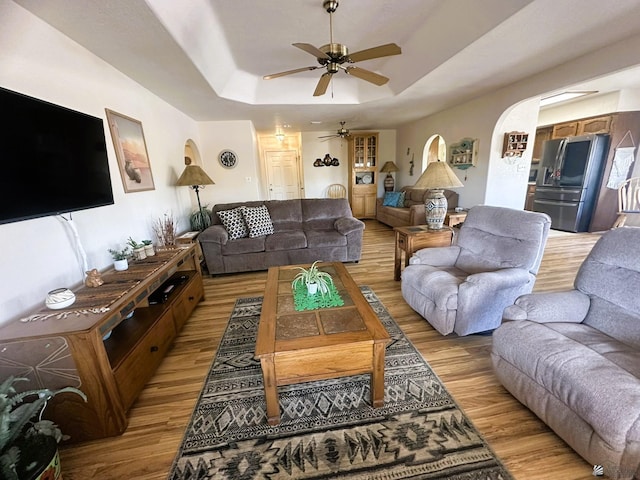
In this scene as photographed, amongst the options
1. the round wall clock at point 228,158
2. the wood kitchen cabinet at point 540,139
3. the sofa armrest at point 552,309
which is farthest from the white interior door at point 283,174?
the sofa armrest at point 552,309

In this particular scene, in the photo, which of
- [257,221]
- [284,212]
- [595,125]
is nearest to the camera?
[257,221]

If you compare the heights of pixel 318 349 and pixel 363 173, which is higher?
pixel 363 173

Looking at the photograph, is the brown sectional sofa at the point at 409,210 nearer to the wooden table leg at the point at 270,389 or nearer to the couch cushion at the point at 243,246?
the couch cushion at the point at 243,246

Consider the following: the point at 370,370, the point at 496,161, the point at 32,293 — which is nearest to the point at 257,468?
the point at 370,370

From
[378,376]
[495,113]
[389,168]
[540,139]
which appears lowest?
[378,376]

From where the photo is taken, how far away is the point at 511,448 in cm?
127

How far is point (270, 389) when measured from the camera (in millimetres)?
1394

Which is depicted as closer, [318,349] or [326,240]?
[318,349]

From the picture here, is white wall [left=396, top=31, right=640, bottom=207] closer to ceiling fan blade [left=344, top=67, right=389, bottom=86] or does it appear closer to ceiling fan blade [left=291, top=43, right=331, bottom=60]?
ceiling fan blade [left=344, top=67, right=389, bottom=86]

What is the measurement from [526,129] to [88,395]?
5.65 meters

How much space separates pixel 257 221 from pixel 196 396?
2509 mm

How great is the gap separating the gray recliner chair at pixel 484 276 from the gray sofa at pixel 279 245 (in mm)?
1378

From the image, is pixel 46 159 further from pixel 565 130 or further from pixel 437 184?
pixel 565 130

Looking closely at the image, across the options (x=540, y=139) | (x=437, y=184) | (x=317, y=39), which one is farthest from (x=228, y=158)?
(x=540, y=139)
